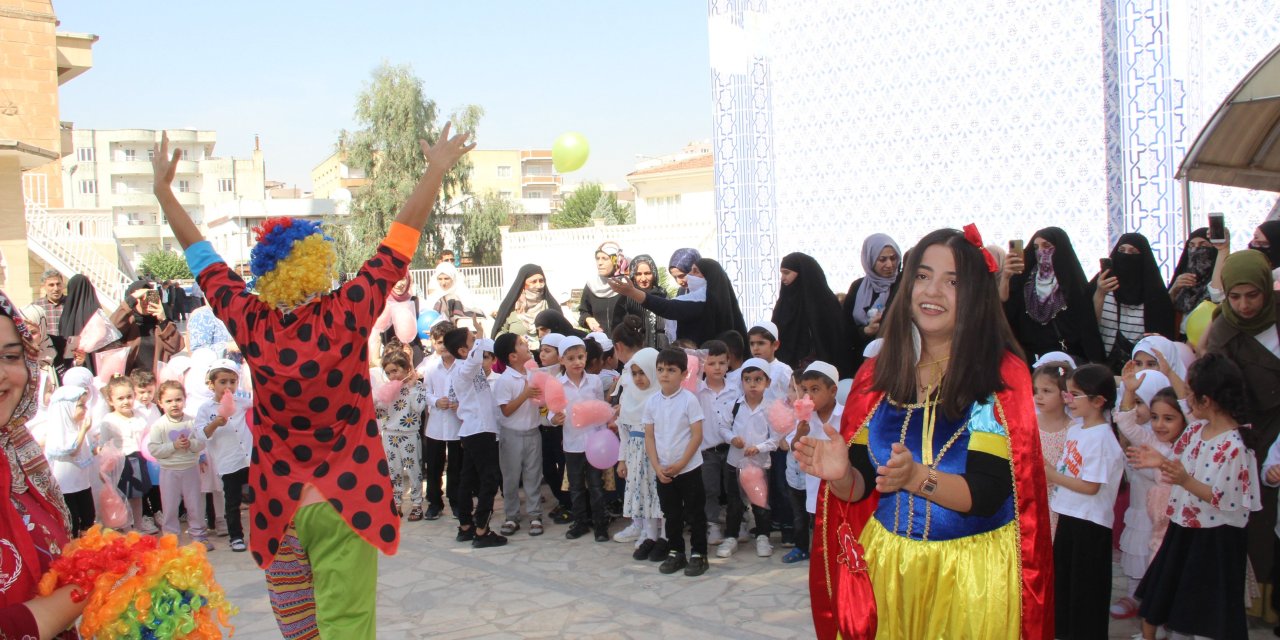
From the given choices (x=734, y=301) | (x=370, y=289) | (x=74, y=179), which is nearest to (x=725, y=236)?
(x=734, y=301)

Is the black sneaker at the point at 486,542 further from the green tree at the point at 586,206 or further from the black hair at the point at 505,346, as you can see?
the green tree at the point at 586,206

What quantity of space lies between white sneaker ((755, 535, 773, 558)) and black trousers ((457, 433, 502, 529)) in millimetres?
1863

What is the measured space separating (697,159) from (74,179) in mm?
56578

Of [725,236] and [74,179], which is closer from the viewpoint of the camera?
[725,236]

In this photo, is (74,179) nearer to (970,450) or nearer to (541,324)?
(541,324)

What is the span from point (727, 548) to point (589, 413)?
4.21 ft

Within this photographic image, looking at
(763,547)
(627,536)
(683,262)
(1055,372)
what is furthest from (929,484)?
(683,262)

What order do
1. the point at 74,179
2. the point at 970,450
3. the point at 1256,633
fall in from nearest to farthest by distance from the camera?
the point at 970,450, the point at 1256,633, the point at 74,179

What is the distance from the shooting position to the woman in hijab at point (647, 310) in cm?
866

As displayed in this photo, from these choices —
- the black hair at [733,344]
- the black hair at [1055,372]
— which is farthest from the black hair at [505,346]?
the black hair at [1055,372]

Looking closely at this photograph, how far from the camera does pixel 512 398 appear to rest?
7469 mm

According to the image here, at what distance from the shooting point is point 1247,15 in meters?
8.61

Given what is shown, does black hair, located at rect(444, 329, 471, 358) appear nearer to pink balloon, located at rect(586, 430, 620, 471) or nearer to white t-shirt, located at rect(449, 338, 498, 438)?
white t-shirt, located at rect(449, 338, 498, 438)

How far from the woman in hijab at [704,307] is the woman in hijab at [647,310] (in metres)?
0.42
